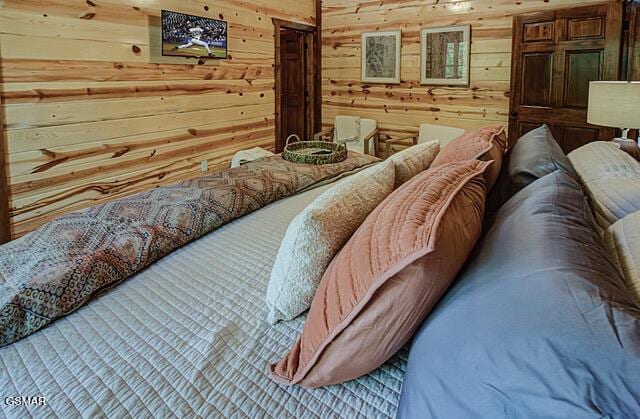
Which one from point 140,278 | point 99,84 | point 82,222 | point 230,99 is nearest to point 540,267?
point 140,278

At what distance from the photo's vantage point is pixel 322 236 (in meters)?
1.15

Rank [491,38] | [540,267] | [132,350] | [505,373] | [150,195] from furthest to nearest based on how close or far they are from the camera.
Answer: [491,38]
[150,195]
[132,350]
[540,267]
[505,373]

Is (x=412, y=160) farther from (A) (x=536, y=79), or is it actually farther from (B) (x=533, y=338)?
(A) (x=536, y=79)

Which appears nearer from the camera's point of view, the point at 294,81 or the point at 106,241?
the point at 106,241

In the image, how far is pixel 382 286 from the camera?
2.77 ft

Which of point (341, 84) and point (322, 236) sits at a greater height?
point (341, 84)

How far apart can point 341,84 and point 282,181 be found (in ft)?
13.6

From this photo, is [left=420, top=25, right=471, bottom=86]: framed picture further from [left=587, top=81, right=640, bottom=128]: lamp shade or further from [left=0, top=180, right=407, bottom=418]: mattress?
[left=0, top=180, right=407, bottom=418]: mattress

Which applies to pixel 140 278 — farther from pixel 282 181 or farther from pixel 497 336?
pixel 497 336

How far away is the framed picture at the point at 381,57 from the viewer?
220 inches

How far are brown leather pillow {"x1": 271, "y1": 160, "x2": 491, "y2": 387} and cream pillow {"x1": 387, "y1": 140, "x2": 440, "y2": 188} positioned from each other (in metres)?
0.75

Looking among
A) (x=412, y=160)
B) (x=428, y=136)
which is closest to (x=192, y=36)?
(x=428, y=136)

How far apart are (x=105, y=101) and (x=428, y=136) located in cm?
342

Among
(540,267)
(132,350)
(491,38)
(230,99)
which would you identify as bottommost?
(132,350)
